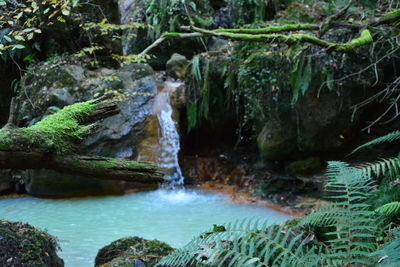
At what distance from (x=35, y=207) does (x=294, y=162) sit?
186 inches

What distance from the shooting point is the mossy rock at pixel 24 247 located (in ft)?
7.13

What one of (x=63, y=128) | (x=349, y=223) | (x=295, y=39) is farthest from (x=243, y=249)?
(x=295, y=39)

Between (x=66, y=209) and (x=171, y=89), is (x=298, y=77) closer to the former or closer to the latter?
(x=171, y=89)

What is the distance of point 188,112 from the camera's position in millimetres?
7500

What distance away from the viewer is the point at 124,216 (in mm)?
5527

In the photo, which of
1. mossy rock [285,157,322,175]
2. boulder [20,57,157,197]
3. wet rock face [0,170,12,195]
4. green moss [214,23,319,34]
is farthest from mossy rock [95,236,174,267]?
wet rock face [0,170,12,195]

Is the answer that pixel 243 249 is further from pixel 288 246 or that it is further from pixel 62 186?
pixel 62 186

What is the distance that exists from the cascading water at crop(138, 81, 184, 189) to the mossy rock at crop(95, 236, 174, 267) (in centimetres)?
430

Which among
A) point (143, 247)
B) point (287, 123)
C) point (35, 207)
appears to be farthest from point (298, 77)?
point (35, 207)

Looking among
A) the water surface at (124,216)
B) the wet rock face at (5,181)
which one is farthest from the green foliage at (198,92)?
the wet rock face at (5,181)

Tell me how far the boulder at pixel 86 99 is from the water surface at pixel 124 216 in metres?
0.39

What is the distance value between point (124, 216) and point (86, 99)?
8.94ft

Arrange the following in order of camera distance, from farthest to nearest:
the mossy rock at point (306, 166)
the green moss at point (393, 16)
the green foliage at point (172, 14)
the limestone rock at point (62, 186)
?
the green foliage at point (172, 14), the limestone rock at point (62, 186), the mossy rock at point (306, 166), the green moss at point (393, 16)

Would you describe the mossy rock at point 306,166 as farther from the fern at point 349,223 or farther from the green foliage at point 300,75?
the fern at point 349,223
